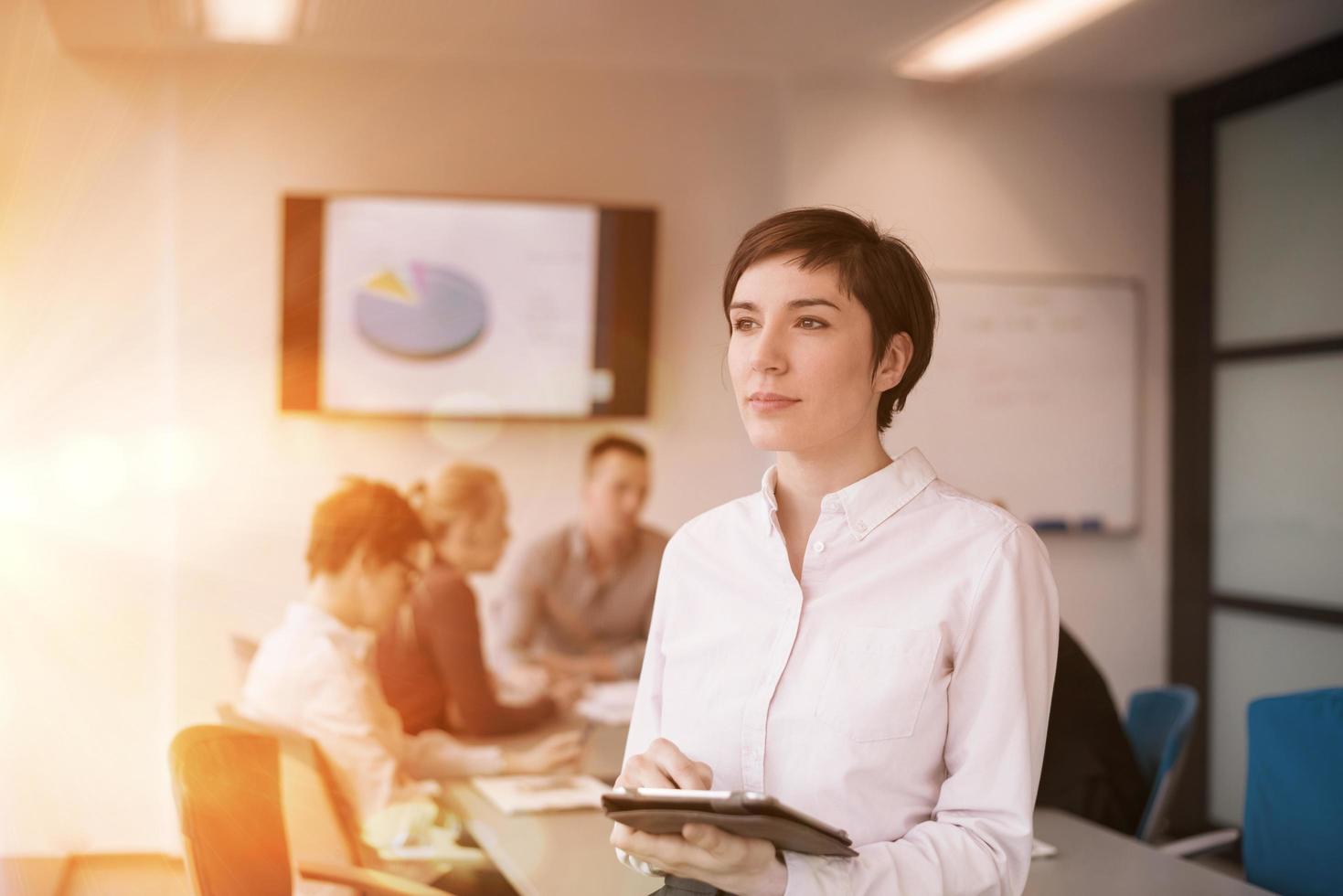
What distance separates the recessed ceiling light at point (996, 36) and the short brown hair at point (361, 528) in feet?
7.31

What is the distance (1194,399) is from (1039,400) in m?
0.59

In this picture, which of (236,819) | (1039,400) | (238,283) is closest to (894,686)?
(236,819)

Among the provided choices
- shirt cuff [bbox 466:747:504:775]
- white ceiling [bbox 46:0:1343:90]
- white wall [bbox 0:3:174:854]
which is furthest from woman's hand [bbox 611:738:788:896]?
white wall [bbox 0:3:174:854]

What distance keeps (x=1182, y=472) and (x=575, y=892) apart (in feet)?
10.8

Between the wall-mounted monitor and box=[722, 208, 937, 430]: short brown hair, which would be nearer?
box=[722, 208, 937, 430]: short brown hair

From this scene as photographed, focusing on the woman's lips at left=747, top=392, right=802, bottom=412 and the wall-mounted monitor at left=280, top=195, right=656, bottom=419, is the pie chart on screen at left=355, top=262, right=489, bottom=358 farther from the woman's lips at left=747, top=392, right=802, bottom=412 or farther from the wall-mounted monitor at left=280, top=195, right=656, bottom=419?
the woman's lips at left=747, top=392, right=802, bottom=412

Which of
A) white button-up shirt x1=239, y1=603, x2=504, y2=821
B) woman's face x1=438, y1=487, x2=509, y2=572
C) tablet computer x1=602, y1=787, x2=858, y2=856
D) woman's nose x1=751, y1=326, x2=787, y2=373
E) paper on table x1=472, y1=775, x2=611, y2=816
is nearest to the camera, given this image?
tablet computer x1=602, y1=787, x2=858, y2=856

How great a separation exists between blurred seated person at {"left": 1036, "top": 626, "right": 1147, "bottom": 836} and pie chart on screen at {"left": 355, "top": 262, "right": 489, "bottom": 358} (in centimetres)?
232

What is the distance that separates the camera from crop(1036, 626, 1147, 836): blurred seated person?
249 centimetres

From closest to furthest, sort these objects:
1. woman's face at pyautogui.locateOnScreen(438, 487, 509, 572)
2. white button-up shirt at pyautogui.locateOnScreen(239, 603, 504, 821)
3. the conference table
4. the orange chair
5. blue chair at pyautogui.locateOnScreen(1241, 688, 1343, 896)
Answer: the orange chair, the conference table, blue chair at pyautogui.locateOnScreen(1241, 688, 1343, 896), white button-up shirt at pyautogui.locateOnScreen(239, 603, 504, 821), woman's face at pyautogui.locateOnScreen(438, 487, 509, 572)

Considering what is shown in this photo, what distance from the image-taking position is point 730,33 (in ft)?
12.3

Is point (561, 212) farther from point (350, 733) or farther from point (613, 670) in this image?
point (350, 733)

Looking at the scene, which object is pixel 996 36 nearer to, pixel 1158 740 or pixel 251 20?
pixel 1158 740

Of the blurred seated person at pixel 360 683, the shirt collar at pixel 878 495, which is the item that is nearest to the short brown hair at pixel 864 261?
the shirt collar at pixel 878 495
